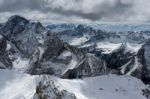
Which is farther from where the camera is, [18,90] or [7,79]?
[7,79]

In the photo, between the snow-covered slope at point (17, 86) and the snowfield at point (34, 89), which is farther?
the snowfield at point (34, 89)

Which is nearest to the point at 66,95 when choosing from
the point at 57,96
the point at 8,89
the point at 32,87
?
the point at 57,96

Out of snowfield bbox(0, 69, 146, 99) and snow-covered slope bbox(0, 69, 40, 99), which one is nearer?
snow-covered slope bbox(0, 69, 40, 99)

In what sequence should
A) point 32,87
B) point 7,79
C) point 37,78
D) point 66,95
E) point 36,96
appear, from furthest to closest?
point 7,79 → point 37,78 → point 32,87 → point 66,95 → point 36,96

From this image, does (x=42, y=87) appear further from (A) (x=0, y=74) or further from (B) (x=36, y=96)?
(A) (x=0, y=74)

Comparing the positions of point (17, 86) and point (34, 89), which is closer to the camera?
point (34, 89)

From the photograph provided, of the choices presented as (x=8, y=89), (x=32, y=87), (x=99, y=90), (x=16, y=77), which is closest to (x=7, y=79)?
(x=16, y=77)

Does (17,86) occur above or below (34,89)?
below

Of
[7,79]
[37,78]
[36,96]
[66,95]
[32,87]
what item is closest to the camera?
[36,96]

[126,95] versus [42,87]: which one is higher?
[42,87]
